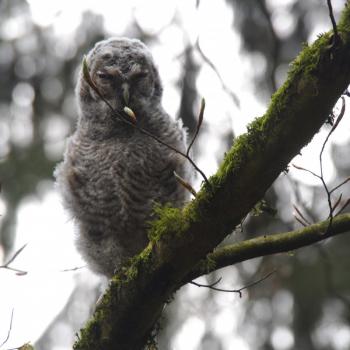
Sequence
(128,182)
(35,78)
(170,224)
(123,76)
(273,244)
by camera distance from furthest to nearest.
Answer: (35,78)
(123,76)
(128,182)
(273,244)
(170,224)

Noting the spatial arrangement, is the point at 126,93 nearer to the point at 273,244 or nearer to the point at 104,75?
the point at 104,75

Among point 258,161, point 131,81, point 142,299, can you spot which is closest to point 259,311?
point 131,81

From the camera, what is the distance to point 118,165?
393cm

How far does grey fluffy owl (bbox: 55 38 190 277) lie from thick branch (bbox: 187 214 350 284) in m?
0.93

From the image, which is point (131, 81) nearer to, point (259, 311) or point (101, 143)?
point (101, 143)

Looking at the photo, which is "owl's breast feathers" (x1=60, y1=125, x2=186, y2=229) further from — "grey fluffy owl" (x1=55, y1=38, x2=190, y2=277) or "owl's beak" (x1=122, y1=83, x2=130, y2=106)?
"owl's beak" (x1=122, y1=83, x2=130, y2=106)

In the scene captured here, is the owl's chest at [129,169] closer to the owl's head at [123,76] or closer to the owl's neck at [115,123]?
the owl's neck at [115,123]

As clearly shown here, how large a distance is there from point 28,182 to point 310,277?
2926mm

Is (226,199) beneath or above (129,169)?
beneath

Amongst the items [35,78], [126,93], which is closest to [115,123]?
[126,93]

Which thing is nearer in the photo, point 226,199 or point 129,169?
point 226,199

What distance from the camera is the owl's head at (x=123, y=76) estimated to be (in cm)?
404

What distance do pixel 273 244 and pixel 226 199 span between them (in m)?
0.52

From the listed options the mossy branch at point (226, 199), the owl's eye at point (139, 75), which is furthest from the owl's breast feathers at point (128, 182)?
the mossy branch at point (226, 199)
